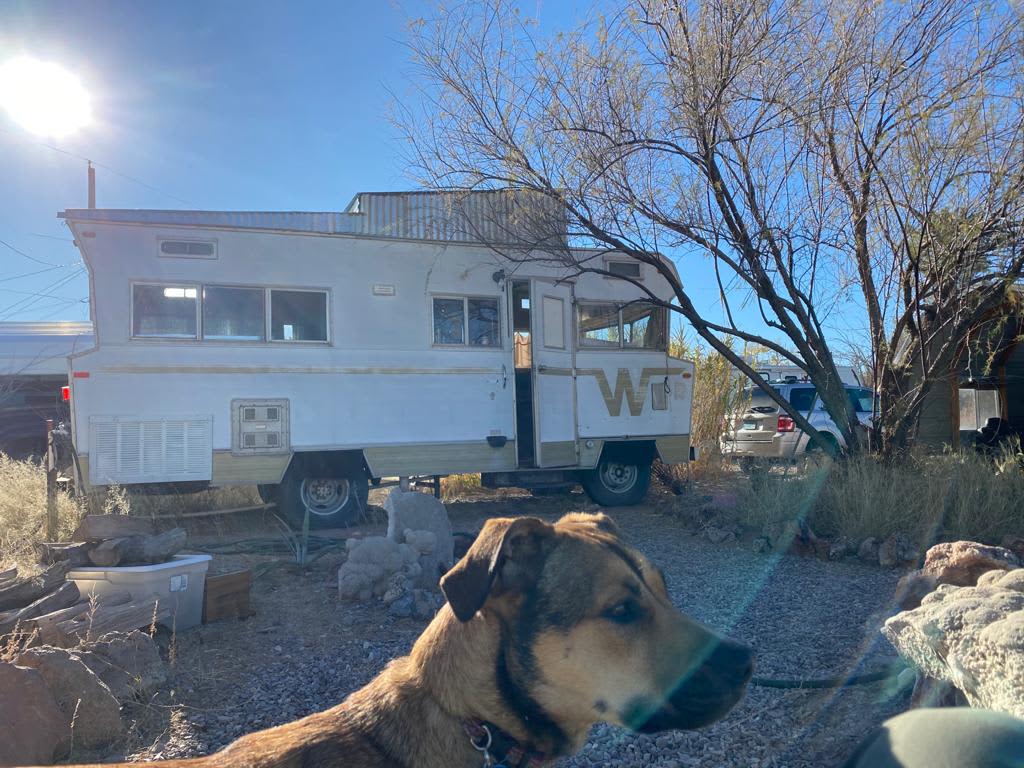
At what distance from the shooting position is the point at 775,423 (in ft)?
42.1

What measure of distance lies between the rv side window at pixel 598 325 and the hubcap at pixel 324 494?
140 inches

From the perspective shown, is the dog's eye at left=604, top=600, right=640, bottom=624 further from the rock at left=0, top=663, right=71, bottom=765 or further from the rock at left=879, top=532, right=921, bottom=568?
the rock at left=879, top=532, right=921, bottom=568

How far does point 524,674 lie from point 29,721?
244 centimetres

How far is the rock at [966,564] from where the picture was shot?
3768mm

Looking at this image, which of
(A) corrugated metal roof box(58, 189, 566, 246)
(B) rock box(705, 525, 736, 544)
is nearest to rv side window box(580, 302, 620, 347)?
(A) corrugated metal roof box(58, 189, 566, 246)

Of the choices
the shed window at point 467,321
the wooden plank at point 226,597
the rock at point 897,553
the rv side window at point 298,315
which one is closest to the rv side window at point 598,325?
the shed window at point 467,321

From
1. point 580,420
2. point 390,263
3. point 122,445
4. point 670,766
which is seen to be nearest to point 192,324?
point 122,445

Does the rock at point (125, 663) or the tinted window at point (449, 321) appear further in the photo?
the tinted window at point (449, 321)

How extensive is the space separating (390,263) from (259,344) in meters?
1.78

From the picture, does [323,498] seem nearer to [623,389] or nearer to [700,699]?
[623,389]

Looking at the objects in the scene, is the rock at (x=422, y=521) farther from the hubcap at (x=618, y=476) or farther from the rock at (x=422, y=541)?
the hubcap at (x=618, y=476)

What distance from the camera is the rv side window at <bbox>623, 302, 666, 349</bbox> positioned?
9.87 metres

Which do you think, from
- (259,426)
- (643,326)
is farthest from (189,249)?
(643,326)

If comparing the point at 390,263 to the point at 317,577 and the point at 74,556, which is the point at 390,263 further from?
the point at 74,556
